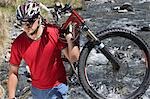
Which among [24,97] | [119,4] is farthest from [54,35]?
[119,4]

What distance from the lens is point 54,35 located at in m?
6.21

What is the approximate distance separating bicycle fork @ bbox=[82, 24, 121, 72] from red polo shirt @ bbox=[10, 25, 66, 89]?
518mm

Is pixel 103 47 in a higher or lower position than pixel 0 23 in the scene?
higher

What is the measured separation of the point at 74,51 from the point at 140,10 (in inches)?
674

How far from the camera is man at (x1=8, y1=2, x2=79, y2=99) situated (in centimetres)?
589

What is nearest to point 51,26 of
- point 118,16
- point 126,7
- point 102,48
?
point 102,48

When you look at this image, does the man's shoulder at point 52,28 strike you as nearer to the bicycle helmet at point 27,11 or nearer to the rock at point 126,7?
the bicycle helmet at point 27,11

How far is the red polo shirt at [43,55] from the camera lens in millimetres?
6180

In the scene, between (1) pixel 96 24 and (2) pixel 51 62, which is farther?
(1) pixel 96 24

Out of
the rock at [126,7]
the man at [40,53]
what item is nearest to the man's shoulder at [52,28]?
the man at [40,53]

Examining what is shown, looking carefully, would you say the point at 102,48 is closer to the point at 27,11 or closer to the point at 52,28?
the point at 52,28

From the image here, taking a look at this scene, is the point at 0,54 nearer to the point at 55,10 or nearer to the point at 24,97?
the point at 24,97

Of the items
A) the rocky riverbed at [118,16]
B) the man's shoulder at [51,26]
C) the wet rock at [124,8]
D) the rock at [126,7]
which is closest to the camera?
the man's shoulder at [51,26]

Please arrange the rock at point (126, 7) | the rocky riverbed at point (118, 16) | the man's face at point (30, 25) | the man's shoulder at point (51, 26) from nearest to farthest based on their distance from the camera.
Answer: the man's face at point (30, 25)
the man's shoulder at point (51, 26)
the rocky riverbed at point (118, 16)
the rock at point (126, 7)
